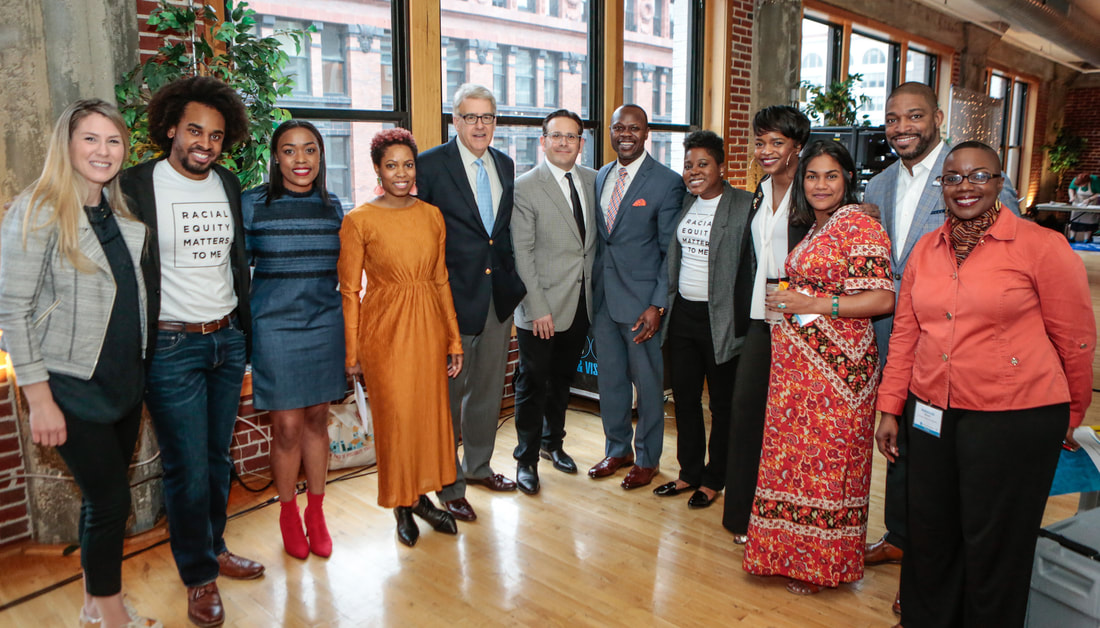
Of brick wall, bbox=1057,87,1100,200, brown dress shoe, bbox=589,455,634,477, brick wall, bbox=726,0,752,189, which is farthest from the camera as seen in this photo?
brick wall, bbox=1057,87,1100,200

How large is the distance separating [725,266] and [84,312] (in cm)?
227

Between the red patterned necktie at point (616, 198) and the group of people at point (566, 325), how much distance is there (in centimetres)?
2

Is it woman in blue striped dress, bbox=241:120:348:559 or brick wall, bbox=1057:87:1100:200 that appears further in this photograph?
brick wall, bbox=1057:87:1100:200

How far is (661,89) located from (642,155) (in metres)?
3.07

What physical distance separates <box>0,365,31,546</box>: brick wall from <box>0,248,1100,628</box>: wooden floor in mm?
91

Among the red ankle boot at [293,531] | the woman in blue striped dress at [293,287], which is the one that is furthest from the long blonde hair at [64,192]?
the red ankle boot at [293,531]

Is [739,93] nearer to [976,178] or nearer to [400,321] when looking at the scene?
[400,321]

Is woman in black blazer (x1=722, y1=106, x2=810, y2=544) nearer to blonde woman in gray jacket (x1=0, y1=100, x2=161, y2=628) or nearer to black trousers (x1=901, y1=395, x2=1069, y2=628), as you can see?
black trousers (x1=901, y1=395, x2=1069, y2=628)

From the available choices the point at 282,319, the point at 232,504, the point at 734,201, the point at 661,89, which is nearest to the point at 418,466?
the point at 282,319

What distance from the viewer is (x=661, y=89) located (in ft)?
21.2

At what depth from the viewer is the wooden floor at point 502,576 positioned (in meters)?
2.68

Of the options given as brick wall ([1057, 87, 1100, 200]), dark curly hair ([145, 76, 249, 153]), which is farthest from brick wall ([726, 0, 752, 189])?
brick wall ([1057, 87, 1100, 200])

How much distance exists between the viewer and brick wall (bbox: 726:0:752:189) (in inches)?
265

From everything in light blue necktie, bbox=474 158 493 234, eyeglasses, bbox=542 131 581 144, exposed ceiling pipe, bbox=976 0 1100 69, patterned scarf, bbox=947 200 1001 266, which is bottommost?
patterned scarf, bbox=947 200 1001 266
